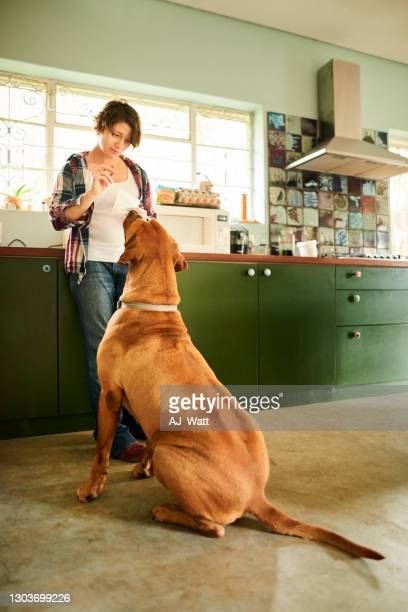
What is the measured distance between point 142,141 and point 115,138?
5.79ft

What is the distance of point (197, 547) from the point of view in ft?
3.98

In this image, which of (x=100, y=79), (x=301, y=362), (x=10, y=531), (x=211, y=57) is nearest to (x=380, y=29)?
(x=211, y=57)

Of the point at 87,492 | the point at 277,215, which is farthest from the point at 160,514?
the point at 277,215

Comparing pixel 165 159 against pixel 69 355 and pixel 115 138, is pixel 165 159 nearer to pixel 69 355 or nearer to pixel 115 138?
pixel 115 138

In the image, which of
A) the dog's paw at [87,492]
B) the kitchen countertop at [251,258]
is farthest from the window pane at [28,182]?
the dog's paw at [87,492]

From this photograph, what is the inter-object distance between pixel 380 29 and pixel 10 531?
15.1ft

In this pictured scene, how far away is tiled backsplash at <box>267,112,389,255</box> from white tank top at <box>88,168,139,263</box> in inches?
76.1

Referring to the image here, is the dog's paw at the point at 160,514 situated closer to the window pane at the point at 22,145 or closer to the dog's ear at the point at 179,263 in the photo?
the dog's ear at the point at 179,263

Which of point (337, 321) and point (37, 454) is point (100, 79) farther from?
point (37, 454)

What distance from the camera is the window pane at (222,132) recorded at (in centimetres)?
386

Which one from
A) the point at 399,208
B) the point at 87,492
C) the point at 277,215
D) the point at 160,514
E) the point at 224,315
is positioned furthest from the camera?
the point at 399,208

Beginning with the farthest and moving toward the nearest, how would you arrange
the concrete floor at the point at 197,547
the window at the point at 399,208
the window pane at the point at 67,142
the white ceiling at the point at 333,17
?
Answer: the window at the point at 399,208
the white ceiling at the point at 333,17
the window pane at the point at 67,142
the concrete floor at the point at 197,547

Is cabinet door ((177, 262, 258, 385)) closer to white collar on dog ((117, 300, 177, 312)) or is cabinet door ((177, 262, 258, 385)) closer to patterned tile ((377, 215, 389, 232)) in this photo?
white collar on dog ((117, 300, 177, 312))

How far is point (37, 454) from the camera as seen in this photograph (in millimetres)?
1981
